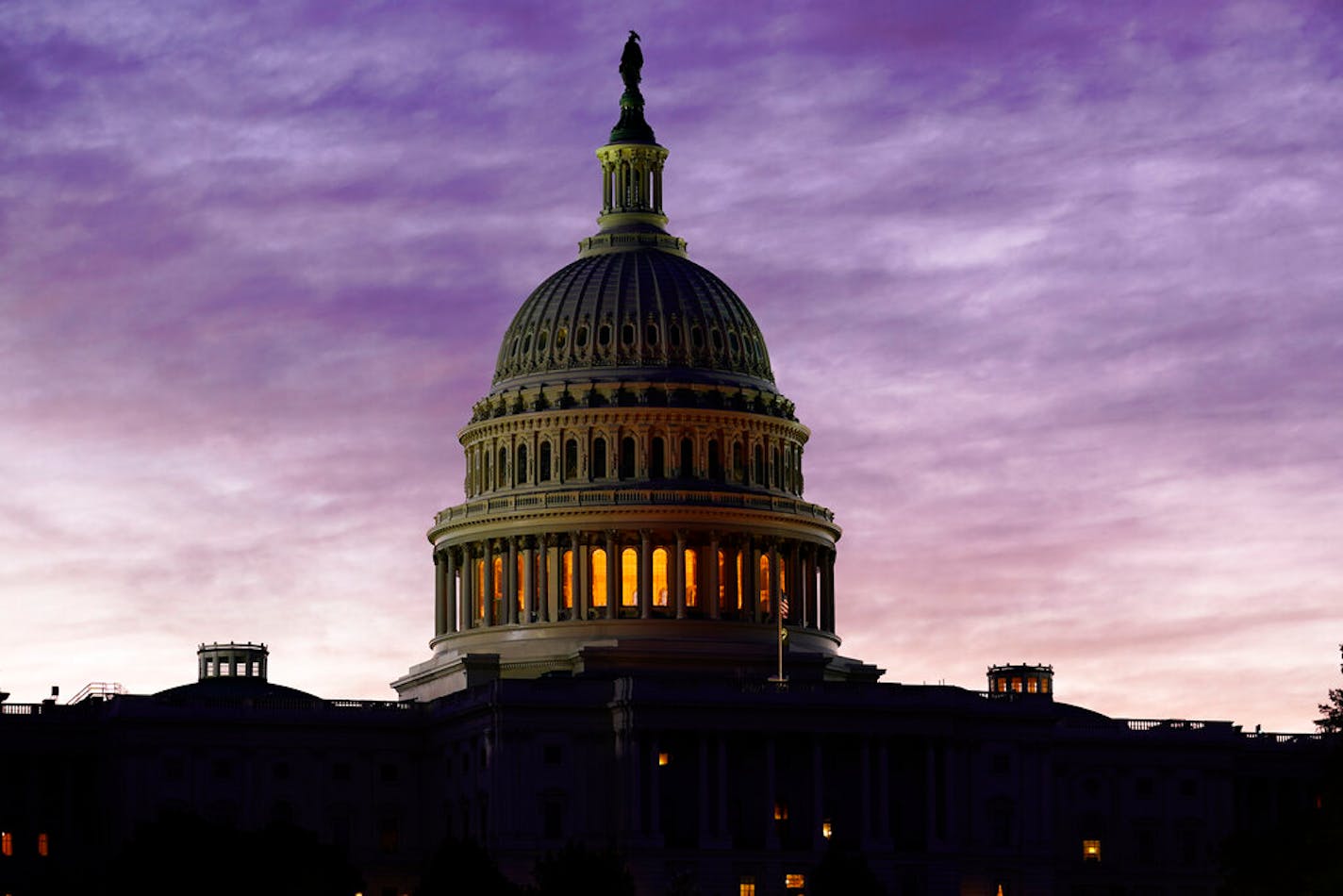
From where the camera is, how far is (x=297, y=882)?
171 m

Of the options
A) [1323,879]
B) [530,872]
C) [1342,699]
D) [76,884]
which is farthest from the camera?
[530,872]

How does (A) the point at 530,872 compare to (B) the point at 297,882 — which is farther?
(A) the point at 530,872

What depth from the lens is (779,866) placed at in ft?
653

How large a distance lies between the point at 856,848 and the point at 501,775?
19901 mm

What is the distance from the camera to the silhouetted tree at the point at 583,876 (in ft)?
554

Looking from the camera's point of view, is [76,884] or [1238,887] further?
[76,884]

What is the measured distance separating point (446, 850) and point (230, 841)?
10.3 m

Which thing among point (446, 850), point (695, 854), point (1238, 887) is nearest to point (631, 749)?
point (695, 854)

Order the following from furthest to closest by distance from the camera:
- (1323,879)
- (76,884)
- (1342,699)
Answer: (76,884) → (1342,699) → (1323,879)

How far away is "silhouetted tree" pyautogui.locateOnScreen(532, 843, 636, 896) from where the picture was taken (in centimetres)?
16900

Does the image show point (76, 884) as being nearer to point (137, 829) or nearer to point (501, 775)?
point (137, 829)

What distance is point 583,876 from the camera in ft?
557

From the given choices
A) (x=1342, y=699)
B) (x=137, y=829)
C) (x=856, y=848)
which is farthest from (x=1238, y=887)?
(x=137, y=829)

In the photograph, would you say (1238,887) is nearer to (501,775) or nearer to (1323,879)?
(1323,879)
